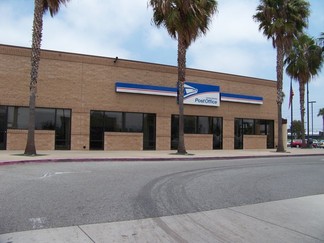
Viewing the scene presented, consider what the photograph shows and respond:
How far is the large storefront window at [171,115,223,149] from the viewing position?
30953 mm

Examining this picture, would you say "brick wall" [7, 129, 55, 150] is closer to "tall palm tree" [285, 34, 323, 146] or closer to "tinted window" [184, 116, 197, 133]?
"tinted window" [184, 116, 197, 133]

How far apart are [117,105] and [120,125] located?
1.41 metres

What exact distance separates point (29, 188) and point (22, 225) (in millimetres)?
3827

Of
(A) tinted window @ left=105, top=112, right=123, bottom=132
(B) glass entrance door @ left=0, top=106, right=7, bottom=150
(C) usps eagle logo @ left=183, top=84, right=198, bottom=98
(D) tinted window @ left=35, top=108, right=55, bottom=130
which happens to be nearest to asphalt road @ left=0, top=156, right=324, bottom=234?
(B) glass entrance door @ left=0, top=106, right=7, bottom=150

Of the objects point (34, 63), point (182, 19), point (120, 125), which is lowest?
point (120, 125)

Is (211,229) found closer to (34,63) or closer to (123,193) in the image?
(123,193)

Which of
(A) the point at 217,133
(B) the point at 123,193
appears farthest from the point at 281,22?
(B) the point at 123,193

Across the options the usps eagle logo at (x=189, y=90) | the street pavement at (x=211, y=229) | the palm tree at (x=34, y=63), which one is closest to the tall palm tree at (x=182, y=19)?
the usps eagle logo at (x=189, y=90)

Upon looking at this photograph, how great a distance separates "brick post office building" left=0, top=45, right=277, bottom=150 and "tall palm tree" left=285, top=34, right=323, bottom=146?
8.94 meters

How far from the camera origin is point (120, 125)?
93.9 ft

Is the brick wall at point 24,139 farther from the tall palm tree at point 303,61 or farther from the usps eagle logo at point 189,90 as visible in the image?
the tall palm tree at point 303,61

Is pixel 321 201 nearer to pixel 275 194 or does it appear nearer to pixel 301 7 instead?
pixel 275 194

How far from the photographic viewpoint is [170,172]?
15.1 metres

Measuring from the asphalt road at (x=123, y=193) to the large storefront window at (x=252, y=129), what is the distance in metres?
19.4
